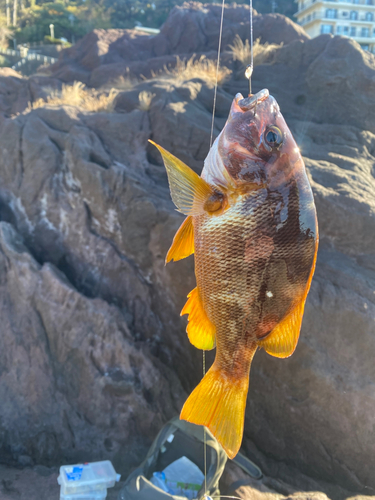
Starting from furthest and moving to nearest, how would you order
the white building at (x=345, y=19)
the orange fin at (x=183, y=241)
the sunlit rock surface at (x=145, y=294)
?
the white building at (x=345, y=19)
the sunlit rock surface at (x=145, y=294)
the orange fin at (x=183, y=241)

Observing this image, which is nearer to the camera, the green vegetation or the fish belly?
the fish belly

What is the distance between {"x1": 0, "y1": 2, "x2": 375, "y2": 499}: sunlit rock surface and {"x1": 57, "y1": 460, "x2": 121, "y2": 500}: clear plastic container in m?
0.27

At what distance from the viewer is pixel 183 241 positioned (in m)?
1.54

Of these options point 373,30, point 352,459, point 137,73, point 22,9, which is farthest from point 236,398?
point 373,30

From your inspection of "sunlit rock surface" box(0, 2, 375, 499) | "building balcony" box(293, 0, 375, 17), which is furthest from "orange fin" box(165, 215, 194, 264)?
"building balcony" box(293, 0, 375, 17)

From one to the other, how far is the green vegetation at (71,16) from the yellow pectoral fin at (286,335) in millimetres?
27523

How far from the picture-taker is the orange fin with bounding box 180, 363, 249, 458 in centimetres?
139

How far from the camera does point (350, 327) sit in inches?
135

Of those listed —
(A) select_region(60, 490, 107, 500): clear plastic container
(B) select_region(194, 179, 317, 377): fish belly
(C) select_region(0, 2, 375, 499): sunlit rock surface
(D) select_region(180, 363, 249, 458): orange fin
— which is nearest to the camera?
(B) select_region(194, 179, 317, 377): fish belly

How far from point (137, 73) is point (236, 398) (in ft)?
46.2

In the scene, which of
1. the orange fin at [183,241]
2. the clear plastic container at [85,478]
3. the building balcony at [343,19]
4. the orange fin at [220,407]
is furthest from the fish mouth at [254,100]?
the building balcony at [343,19]

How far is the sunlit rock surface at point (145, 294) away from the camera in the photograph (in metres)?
3.50

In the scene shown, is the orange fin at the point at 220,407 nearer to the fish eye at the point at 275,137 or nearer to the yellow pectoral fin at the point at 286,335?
the yellow pectoral fin at the point at 286,335

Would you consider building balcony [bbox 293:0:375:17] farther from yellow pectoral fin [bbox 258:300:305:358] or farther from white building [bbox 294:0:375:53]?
yellow pectoral fin [bbox 258:300:305:358]
